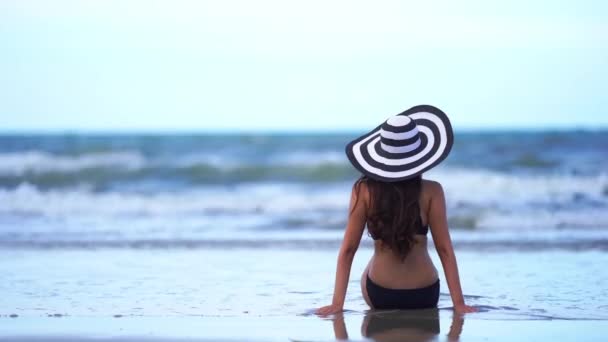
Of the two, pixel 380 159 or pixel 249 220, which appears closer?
pixel 380 159

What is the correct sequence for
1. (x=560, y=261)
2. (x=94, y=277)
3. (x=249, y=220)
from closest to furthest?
(x=94, y=277) → (x=560, y=261) → (x=249, y=220)

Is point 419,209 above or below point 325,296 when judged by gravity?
above

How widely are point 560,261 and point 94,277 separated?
432 cm

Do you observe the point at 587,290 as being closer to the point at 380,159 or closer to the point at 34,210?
the point at 380,159

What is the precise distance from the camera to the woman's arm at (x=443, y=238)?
467 cm

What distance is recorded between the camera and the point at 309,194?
56.7 ft

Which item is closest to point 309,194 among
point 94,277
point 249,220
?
point 249,220

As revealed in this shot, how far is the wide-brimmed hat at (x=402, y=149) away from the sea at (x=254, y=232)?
104 cm

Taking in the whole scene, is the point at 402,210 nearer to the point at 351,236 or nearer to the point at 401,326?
the point at 351,236

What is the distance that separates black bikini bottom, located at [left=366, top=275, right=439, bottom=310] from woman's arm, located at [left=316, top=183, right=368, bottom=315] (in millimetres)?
229

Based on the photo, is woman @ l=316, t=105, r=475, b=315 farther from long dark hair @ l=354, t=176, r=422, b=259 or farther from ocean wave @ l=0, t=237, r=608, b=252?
ocean wave @ l=0, t=237, r=608, b=252

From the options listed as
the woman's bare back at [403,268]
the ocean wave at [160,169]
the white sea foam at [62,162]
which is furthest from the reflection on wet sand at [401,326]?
the white sea foam at [62,162]

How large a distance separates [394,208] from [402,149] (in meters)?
0.34

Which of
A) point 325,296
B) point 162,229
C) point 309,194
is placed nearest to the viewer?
point 325,296
